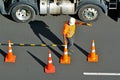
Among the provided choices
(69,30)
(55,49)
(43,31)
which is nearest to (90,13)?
(43,31)

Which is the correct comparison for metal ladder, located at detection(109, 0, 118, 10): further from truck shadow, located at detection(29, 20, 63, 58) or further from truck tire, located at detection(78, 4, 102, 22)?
truck shadow, located at detection(29, 20, 63, 58)

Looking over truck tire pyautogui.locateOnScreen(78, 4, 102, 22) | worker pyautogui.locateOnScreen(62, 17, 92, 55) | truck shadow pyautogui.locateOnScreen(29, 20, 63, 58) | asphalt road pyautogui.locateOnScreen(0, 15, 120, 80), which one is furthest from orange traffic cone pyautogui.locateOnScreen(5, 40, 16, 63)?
truck tire pyautogui.locateOnScreen(78, 4, 102, 22)

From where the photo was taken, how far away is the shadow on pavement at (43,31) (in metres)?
16.2

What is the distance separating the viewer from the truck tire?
1708 cm

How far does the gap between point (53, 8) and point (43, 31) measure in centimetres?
110

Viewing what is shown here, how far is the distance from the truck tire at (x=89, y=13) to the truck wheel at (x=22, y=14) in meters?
2.06

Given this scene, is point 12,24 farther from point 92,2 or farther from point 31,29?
point 92,2

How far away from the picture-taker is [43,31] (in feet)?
54.9

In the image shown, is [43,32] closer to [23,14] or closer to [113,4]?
[23,14]

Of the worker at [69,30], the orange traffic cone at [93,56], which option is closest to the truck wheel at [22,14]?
the worker at [69,30]

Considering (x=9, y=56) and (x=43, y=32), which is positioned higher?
(x=43, y=32)

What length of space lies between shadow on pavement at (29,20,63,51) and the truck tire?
60.7 inches

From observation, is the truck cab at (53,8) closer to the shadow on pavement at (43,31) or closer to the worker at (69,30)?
the shadow on pavement at (43,31)

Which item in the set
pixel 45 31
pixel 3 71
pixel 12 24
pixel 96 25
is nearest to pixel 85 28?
pixel 96 25
